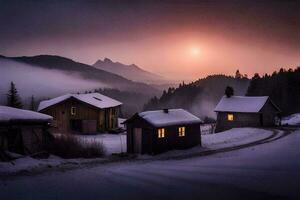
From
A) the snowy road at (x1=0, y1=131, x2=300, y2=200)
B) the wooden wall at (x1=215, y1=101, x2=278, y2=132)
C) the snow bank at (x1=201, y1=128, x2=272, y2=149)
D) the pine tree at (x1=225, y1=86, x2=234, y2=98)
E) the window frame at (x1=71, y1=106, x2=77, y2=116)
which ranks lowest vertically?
the snowy road at (x1=0, y1=131, x2=300, y2=200)

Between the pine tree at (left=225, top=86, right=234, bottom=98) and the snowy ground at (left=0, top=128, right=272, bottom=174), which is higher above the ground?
the pine tree at (left=225, top=86, right=234, bottom=98)

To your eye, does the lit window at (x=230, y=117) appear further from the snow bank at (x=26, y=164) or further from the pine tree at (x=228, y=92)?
the snow bank at (x=26, y=164)

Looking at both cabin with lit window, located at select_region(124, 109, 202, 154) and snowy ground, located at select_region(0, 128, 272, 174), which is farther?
cabin with lit window, located at select_region(124, 109, 202, 154)

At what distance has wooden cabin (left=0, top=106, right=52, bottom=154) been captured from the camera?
31.0 m

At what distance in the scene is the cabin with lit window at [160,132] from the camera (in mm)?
37625

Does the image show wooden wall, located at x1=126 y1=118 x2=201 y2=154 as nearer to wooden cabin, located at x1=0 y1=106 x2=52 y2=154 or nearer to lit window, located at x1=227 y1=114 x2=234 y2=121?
wooden cabin, located at x1=0 y1=106 x2=52 y2=154

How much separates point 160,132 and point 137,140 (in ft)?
8.66

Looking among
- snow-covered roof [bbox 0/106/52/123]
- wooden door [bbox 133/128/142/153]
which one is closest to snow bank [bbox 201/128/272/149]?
wooden door [bbox 133/128/142/153]

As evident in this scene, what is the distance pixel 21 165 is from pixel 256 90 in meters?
96.8

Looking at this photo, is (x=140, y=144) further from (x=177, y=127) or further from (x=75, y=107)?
(x=75, y=107)

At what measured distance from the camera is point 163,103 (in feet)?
654

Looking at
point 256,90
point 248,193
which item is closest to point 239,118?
point 248,193

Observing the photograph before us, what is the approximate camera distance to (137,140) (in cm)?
3894

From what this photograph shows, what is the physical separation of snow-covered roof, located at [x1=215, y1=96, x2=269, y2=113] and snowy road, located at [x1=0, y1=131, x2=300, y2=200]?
3212 cm
